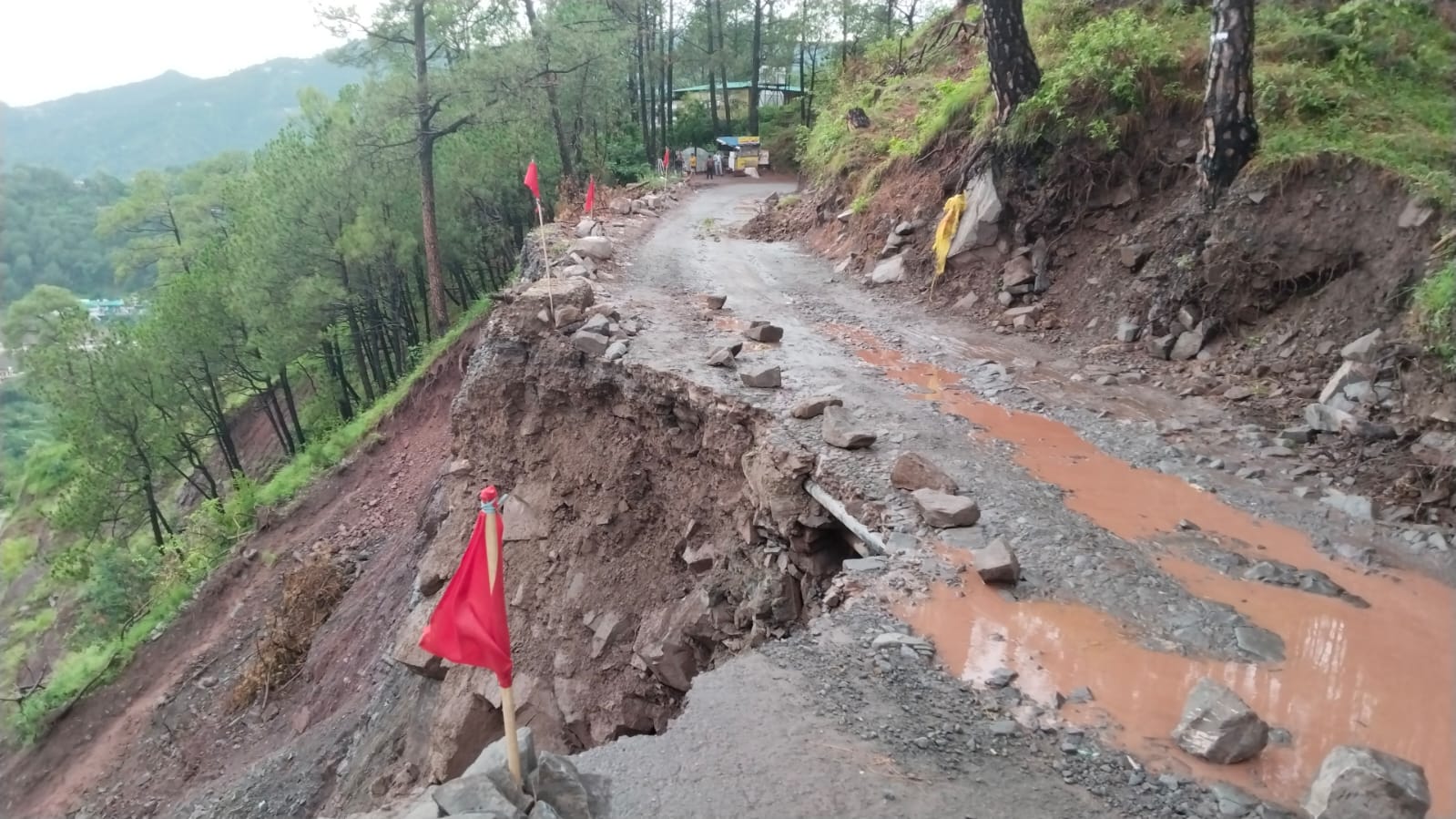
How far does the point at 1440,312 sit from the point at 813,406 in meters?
4.95

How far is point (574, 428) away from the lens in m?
9.78

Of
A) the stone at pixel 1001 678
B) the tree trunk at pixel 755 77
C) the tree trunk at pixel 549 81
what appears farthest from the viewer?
the tree trunk at pixel 755 77

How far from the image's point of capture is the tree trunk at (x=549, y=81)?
20016 millimetres

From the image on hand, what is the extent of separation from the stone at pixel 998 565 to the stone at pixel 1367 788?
1.73 m

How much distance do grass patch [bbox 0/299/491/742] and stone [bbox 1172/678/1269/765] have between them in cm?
1695

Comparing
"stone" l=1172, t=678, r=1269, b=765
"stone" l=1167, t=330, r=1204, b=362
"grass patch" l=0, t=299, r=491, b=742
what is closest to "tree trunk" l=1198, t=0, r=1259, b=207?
"stone" l=1167, t=330, r=1204, b=362

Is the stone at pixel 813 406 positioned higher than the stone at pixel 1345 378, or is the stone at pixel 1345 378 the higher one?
the stone at pixel 1345 378

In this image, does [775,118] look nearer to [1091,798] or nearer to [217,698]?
[217,698]

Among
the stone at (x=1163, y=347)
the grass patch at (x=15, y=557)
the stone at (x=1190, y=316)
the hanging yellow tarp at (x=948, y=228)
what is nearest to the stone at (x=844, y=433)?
the stone at (x=1163, y=347)

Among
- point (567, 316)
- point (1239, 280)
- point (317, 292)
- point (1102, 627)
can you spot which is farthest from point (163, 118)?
point (1102, 627)

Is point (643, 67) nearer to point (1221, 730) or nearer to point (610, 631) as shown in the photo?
point (610, 631)

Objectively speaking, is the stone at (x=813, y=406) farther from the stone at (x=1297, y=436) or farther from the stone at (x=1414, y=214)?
the stone at (x=1414, y=214)

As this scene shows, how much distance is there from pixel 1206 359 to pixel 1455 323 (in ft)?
6.88

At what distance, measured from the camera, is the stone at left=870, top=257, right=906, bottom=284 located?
12148mm
